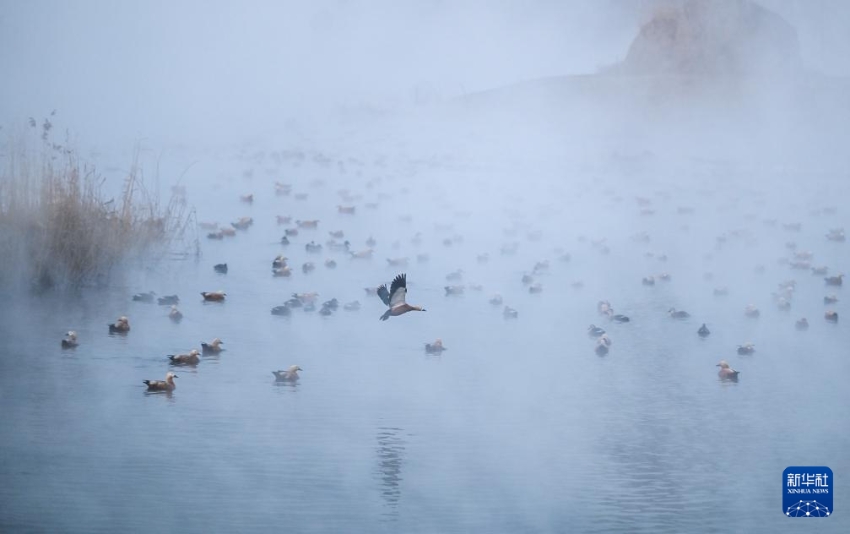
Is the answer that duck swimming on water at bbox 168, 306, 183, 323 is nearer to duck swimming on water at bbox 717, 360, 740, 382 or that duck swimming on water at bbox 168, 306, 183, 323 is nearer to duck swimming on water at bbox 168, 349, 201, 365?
duck swimming on water at bbox 168, 349, 201, 365

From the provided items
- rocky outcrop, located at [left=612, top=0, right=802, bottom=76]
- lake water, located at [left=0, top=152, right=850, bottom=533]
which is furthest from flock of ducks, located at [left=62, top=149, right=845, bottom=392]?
rocky outcrop, located at [left=612, top=0, right=802, bottom=76]

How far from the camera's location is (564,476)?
6.91 m

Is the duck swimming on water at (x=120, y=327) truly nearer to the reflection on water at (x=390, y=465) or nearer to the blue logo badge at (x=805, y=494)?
the reflection on water at (x=390, y=465)

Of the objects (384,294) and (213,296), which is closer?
(384,294)

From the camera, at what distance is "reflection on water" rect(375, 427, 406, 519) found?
6.34 metres

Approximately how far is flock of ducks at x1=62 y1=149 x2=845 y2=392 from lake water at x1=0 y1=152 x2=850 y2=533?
0.12 meters

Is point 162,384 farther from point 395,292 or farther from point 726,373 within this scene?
point 726,373

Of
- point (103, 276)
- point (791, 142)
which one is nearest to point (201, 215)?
point (103, 276)

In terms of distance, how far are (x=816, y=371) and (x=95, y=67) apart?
58.3 feet

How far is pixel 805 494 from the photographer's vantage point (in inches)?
261

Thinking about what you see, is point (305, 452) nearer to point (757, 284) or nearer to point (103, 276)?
point (103, 276)

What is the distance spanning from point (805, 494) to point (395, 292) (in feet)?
10.4

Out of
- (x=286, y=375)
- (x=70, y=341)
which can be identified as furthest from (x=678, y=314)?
(x=70, y=341)

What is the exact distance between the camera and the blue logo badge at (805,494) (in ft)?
21.5
